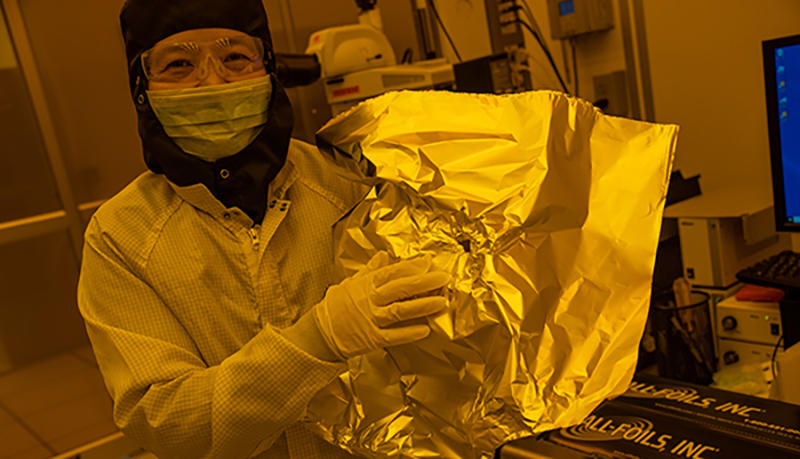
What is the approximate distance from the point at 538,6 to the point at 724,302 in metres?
1.20

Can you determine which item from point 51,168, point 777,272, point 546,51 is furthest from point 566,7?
point 51,168

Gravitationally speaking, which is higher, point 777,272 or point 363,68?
point 363,68

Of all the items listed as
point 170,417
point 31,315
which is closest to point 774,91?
point 170,417

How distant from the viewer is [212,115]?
3.40ft

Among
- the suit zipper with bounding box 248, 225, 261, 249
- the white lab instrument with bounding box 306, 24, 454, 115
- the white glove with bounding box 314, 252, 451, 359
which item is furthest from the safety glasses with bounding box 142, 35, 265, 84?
the white lab instrument with bounding box 306, 24, 454, 115

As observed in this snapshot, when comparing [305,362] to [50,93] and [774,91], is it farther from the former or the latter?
[50,93]

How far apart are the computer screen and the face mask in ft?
3.27

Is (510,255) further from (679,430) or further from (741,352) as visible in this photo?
(741,352)

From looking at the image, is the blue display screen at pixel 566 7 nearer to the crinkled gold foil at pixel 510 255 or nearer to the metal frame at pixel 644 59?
the metal frame at pixel 644 59

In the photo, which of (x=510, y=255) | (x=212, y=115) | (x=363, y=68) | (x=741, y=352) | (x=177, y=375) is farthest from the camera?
(x=363, y=68)

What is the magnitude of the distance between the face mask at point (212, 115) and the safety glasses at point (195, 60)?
25 mm

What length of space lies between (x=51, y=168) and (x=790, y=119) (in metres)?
2.09

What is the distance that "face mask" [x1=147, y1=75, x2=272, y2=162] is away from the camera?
1031mm

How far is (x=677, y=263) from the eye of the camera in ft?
5.52
